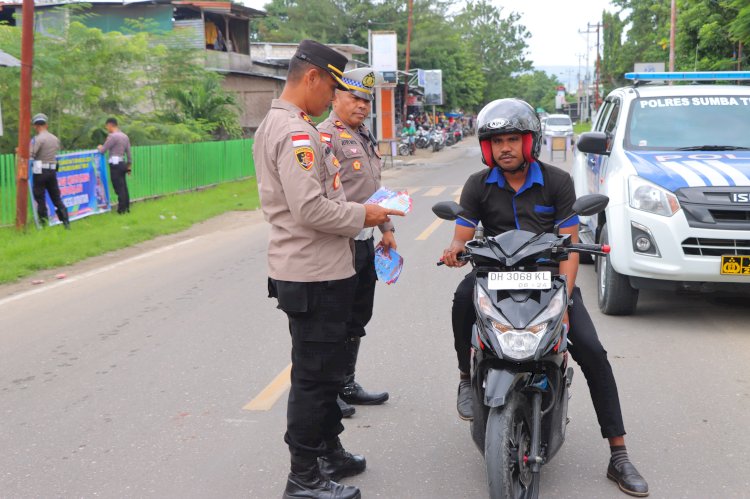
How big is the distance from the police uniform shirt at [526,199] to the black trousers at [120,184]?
43.1 feet

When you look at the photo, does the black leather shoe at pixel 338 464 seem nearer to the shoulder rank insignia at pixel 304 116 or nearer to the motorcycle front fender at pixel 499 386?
the motorcycle front fender at pixel 499 386

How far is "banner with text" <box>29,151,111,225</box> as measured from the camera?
1454 centimetres

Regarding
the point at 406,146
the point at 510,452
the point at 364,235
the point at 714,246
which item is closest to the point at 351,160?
the point at 364,235

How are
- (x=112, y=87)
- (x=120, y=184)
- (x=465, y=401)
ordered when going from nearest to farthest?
(x=465, y=401) < (x=120, y=184) < (x=112, y=87)

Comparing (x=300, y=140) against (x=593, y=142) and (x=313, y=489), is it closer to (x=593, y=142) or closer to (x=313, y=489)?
(x=313, y=489)

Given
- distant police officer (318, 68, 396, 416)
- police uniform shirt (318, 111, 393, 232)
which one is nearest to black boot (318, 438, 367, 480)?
distant police officer (318, 68, 396, 416)

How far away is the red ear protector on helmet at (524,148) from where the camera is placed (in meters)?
3.98

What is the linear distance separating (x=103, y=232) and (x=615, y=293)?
29.2ft

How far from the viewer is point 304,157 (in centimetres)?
354

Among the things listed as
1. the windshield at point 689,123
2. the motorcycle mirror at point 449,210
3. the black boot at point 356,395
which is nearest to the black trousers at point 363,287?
the black boot at point 356,395

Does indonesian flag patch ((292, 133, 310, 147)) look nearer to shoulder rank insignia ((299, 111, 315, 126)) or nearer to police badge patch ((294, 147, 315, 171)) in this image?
police badge patch ((294, 147, 315, 171))

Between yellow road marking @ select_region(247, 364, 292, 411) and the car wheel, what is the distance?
2.91 metres

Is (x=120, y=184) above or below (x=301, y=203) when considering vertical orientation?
below

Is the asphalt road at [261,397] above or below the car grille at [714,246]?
below
